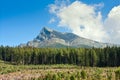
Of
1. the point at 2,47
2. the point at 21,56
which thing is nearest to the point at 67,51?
the point at 21,56

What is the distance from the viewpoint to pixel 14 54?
17825 centimetres

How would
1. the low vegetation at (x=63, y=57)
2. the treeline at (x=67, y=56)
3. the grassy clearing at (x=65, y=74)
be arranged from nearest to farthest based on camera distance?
1. the grassy clearing at (x=65, y=74)
2. the low vegetation at (x=63, y=57)
3. the treeline at (x=67, y=56)

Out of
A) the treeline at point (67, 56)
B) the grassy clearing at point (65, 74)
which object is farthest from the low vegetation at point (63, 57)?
the grassy clearing at point (65, 74)

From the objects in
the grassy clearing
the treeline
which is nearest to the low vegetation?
the treeline

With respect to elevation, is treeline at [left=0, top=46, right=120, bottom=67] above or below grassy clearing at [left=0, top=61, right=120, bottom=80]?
above

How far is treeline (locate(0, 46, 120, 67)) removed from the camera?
147375mm

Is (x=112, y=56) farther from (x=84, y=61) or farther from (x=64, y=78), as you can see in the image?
(x=64, y=78)

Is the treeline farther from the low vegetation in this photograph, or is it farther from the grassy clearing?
the grassy clearing

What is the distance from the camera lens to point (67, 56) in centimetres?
16062

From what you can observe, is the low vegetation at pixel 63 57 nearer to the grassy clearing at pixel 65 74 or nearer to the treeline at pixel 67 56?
the treeline at pixel 67 56

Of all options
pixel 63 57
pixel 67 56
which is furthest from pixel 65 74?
pixel 63 57

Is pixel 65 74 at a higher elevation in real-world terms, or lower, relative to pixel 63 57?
lower

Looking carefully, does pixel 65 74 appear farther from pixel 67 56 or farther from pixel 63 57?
pixel 63 57

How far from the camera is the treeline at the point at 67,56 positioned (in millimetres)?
147375
